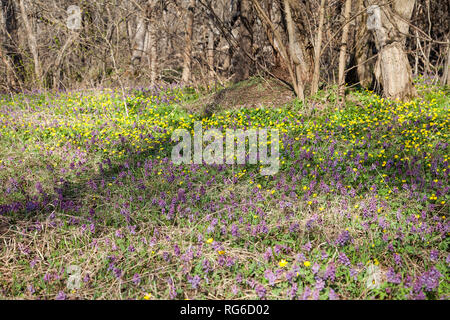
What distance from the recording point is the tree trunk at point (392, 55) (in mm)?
7434

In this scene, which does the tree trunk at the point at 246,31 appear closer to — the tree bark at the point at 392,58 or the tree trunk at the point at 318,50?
the tree trunk at the point at 318,50

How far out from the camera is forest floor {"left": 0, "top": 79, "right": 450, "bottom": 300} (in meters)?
2.96

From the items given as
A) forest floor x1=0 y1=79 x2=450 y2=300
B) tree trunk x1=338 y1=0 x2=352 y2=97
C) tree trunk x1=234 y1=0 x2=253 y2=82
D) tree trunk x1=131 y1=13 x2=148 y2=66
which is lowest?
forest floor x1=0 y1=79 x2=450 y2=300

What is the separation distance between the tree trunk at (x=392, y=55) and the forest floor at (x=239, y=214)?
59cm

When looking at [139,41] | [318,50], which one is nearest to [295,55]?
[318,50]

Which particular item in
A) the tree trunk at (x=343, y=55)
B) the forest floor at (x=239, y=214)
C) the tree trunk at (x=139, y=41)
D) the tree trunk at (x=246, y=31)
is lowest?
the forest floor at (x=239, y=214)

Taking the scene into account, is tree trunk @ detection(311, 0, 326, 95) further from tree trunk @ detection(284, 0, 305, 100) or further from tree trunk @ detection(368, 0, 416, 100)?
tree trunk @ detection(368, 0, 416, 100)

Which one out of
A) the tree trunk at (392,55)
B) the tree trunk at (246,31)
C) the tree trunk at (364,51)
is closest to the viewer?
the tree trunk at (392,55)

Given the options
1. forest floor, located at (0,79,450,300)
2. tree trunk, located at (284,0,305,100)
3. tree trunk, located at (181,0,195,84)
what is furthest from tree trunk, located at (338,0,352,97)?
tree trunk, located at (181,0,195,84)

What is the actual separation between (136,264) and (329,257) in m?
1.67

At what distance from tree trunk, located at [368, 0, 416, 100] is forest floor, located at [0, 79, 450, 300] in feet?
1.94

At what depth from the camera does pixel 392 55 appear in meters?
7.48

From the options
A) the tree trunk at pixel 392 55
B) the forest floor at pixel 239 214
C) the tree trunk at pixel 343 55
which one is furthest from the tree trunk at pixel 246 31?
the tree trunk at pixel 392 55
